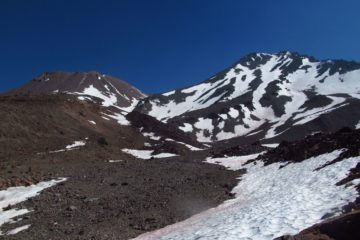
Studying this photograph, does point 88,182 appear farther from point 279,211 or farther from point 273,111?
point 273,111

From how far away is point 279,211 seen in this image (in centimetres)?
1550

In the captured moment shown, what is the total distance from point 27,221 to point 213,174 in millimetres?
17218

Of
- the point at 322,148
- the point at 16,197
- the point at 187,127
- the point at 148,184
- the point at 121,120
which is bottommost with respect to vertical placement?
the point at 322,148

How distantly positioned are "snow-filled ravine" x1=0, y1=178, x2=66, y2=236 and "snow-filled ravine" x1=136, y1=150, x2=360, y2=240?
7.75 meters

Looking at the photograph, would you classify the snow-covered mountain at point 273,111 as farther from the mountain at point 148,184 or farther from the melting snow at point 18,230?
the melting snow at point 18,230

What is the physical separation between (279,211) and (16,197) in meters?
16.8

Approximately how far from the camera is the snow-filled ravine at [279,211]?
1352 centimetres

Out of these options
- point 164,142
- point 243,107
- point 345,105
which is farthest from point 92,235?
point 243,107

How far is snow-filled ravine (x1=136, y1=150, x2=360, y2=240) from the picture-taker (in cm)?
1352

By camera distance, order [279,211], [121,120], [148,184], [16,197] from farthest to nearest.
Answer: [121,120]
[148,184]
[16,197]
[279,211]

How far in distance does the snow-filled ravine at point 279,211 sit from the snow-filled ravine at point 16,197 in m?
7.75

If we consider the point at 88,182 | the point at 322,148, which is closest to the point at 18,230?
the point at 88,182

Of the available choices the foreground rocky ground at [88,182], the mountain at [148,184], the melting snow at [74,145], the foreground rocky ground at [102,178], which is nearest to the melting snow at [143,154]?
the mountain at [148,184]

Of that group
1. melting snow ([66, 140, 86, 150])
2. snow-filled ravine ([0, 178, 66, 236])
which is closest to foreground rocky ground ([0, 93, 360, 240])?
snow-filled ravine ([0, 178, 66, 236])
